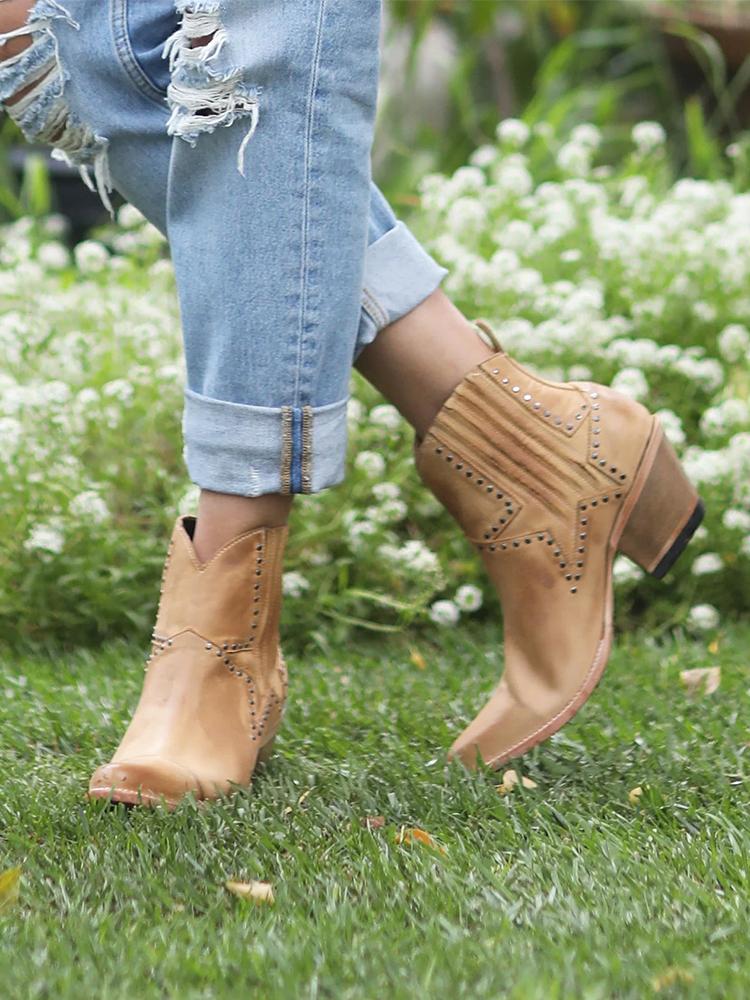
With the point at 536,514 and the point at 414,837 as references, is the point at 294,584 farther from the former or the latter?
the point at 414,837

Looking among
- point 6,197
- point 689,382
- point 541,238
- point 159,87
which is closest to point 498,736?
point 159,87

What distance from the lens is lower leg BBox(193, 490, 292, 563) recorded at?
1512 mm

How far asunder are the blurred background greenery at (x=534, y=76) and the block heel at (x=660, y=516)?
296 centimetres

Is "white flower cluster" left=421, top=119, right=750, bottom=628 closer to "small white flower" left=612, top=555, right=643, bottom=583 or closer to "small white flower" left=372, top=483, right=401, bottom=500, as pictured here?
"small white flower" left=612, top=555, right=643, bottom=583

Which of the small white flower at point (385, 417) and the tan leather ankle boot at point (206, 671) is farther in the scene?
the small white flower at point (385, 417)

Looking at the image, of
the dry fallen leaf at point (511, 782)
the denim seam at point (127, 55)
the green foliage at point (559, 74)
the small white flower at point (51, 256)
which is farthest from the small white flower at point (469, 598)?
the green foliage at point (559, 74)

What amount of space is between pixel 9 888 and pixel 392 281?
775mm

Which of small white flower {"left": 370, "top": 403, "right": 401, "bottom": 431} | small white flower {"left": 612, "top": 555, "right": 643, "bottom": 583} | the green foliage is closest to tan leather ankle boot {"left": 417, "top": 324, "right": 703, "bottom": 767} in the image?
small white flower {"left": 612, "top": 555, "right": 643, "bottom": 583}

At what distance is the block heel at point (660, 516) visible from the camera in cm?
169

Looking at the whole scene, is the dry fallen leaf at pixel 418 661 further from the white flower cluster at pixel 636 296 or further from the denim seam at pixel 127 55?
the denim seam at pixel 127 55

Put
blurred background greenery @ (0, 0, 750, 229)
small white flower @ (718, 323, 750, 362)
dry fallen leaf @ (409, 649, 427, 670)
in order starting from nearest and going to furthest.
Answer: dry fallen leaf @ (409, 649, 427, 670) → small white flower @ (718, 323, 750, 362) → blurred background greenery @ (0, 0, 750, 229)

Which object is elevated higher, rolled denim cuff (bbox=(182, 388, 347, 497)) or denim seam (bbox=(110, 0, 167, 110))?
denim seam (bbox=(110, 0, 167, 110))

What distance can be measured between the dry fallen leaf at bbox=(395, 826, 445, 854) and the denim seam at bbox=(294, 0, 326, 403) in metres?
0.46

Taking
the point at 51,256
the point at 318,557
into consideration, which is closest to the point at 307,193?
the point at 318,557
